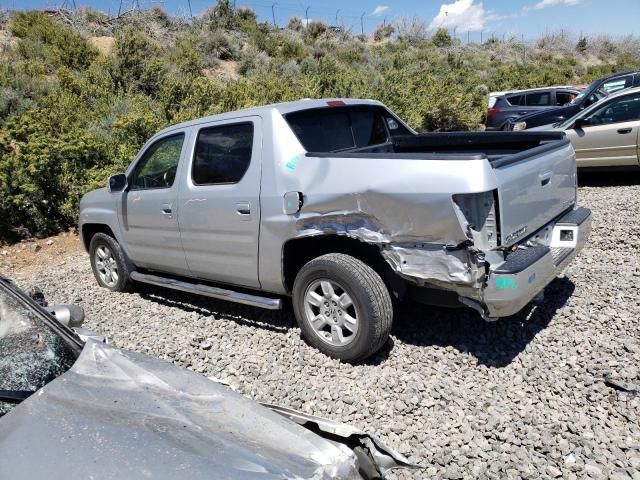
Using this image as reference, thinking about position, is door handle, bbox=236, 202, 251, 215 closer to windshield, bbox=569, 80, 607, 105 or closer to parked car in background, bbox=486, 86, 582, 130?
windshield, bbox=569, 80, 607, 105

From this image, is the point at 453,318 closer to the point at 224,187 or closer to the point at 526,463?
the point at 526,463

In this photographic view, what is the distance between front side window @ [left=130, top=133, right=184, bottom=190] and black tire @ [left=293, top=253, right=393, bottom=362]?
1.96 metres

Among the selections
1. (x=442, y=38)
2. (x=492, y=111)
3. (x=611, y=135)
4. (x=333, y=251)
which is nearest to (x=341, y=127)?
(x=333, y=251)

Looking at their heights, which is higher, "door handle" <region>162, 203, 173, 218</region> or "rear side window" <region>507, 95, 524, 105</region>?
"rear side window" <region>507, 95, 524, 105</region>

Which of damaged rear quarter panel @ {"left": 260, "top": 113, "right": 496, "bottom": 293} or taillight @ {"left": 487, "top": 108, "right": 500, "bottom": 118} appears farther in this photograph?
taillight @ {"left": 487, "top": 108, "right": 500, "bottom": 118}

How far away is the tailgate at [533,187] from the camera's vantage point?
136 inches

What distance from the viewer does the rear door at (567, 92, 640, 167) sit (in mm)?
8898

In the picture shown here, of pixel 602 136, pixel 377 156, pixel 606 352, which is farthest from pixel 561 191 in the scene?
pixel 602 136

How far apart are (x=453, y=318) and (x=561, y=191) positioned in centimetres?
137

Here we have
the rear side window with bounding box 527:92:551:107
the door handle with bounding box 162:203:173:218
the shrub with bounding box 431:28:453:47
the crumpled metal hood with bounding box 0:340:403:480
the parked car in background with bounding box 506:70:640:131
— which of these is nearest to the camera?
the crumpled metal hood with bounding box 0:340:403:480

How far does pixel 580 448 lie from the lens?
298 centimetres

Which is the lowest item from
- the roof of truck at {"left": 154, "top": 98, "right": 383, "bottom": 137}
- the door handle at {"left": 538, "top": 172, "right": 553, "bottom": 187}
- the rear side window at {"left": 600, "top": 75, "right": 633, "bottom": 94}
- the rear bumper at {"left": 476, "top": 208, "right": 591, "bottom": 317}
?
the rear bumper at {"left": 476, "top": 208, "right": 591, "bottom": 317}

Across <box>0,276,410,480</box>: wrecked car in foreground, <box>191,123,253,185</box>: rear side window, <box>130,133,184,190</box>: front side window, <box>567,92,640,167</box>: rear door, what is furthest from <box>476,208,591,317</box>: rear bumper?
<box>567,92,640,167</box>: rear door

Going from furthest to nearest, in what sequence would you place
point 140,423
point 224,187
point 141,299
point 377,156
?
point 141,299 → point 224,187 → point 377,156 → point 140,423
